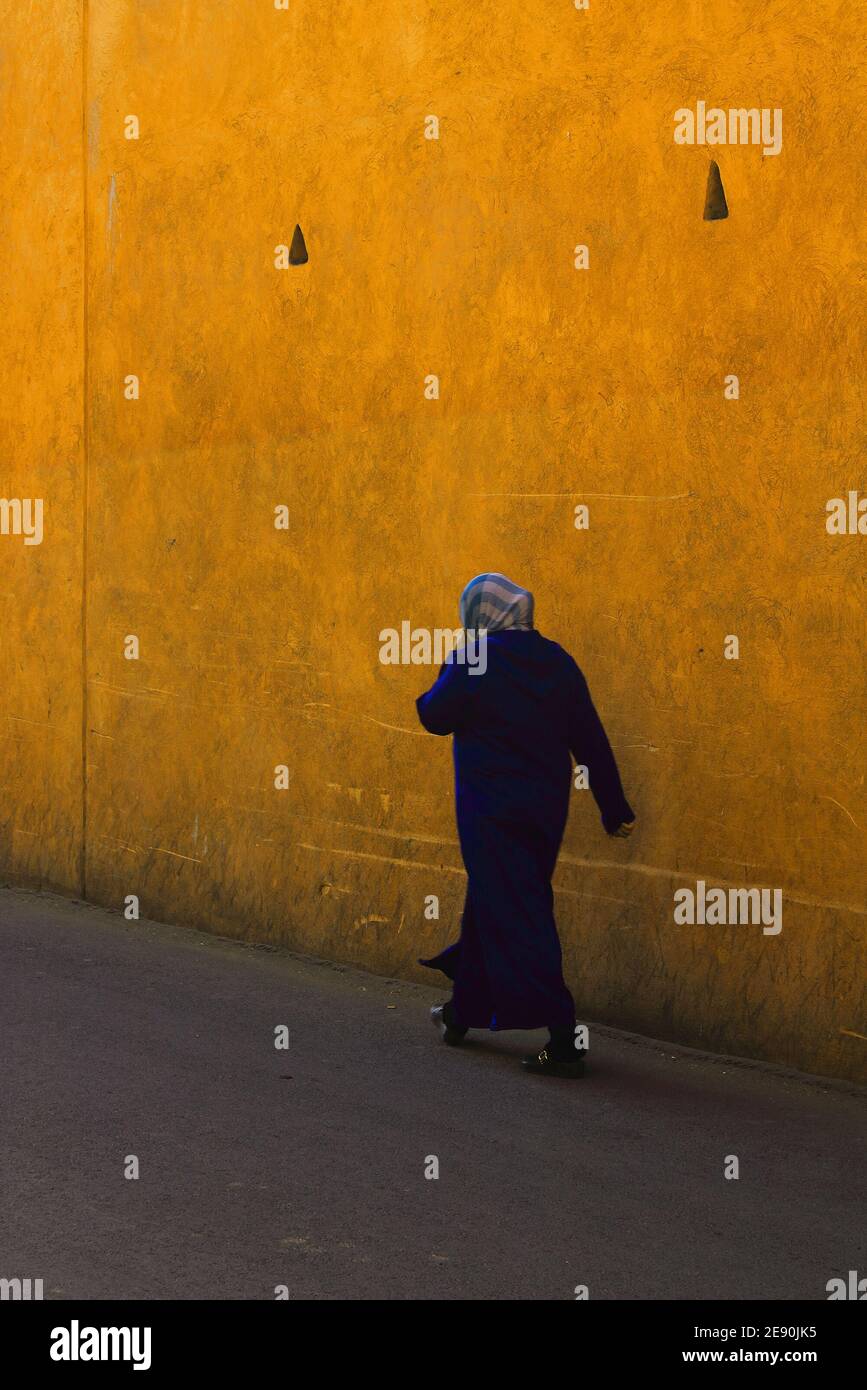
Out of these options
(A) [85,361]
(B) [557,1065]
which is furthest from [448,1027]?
(A) [85,361]

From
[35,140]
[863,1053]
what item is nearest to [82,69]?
[35,140]

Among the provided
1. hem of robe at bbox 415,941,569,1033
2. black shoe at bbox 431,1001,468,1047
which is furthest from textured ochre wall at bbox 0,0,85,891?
hem of robe at bbox 415,941,569,1033

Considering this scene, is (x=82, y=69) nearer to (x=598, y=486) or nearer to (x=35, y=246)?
(x=35, y=246)

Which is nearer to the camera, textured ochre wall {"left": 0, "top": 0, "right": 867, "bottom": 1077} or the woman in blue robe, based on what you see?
textured ochre wall {"left": 0, "top": 0, "right": 867, "bottom": 1077}

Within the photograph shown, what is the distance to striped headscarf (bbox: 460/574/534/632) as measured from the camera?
265 inches

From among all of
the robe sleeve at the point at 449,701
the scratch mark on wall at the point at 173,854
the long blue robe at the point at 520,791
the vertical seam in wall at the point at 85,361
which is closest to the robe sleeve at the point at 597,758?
the long blue robe at the point at 520,791

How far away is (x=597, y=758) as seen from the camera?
22.1 ft

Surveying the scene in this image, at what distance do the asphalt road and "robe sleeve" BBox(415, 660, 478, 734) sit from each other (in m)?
1.30

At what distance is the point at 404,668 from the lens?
26.8 feet

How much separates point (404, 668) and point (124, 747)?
94.5 inches

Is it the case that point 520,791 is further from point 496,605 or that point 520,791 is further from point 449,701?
point 496,605

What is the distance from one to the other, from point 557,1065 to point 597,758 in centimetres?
115

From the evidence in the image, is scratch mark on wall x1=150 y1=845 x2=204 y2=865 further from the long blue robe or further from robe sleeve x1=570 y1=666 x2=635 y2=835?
robe sleeve x1=570 y1=666 x2=635 y2=835

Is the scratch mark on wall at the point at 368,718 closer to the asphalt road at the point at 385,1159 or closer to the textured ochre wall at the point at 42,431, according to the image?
the asphalt road at the point at 385,1159
